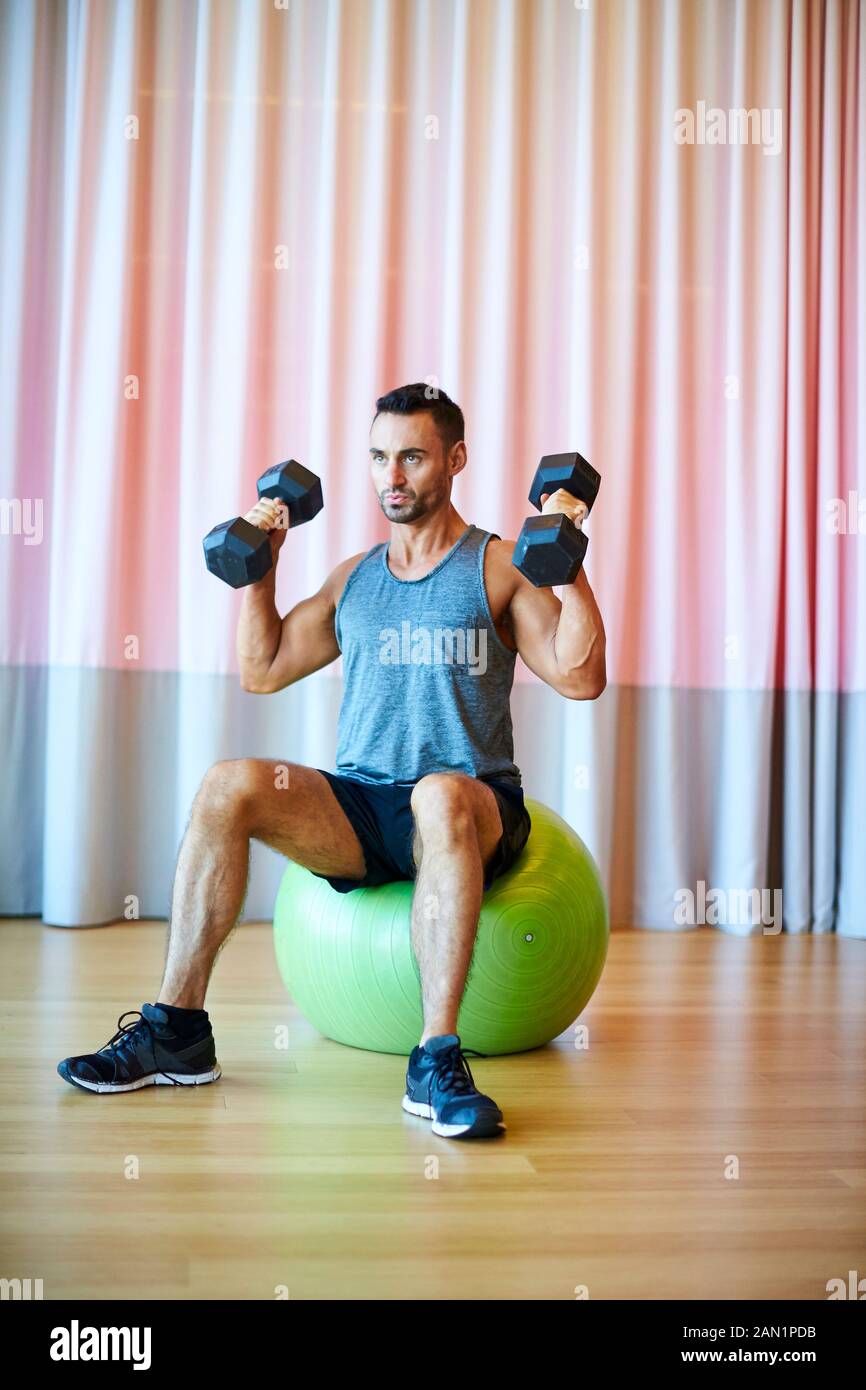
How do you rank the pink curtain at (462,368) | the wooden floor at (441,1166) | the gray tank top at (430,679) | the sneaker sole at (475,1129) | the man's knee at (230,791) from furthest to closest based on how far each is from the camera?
the pink curtain at (462,368), the gray tank top at (430,679), the man's knee at (230,791), the sneaker sole at (475,1129), the wooden floor at (441,1166)

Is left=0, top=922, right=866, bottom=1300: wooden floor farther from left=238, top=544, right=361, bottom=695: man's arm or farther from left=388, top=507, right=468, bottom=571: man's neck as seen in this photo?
left=388, top=507, right=468, bottom=571: man's neck

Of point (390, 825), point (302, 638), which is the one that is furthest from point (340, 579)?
point (390, 825)

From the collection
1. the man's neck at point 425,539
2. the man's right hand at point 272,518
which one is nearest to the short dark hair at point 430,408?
the man's neck at point 425,539

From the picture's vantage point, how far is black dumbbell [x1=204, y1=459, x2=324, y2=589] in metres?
2.35

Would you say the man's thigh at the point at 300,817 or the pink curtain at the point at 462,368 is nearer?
the man's thigh at the point at 300,817

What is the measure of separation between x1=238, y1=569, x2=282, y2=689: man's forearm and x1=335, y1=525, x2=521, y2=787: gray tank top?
6.0 inches

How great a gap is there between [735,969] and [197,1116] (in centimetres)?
166

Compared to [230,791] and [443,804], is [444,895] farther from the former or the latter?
[230,791]

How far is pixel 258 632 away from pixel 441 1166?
1.03 m

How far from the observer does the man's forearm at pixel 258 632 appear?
2465 mm

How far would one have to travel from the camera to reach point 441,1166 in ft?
6.08

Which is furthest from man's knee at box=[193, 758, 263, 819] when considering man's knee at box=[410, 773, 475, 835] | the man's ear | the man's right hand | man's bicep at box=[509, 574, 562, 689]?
the man's ear

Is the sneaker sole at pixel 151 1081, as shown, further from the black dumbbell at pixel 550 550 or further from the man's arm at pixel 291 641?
the black dumbbell at pixel 550 550
